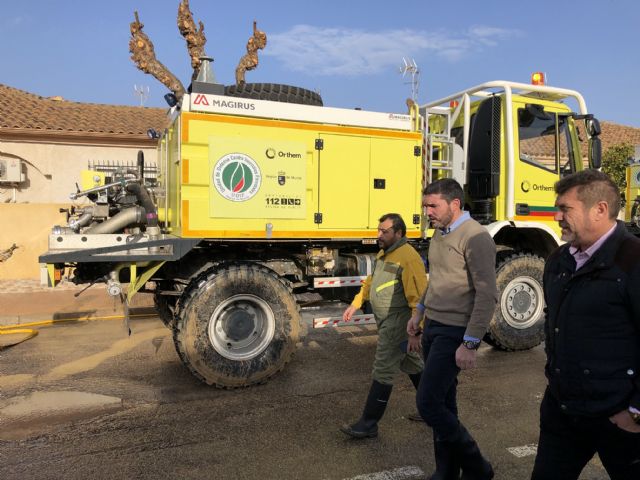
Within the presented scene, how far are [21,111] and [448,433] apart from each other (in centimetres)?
1515

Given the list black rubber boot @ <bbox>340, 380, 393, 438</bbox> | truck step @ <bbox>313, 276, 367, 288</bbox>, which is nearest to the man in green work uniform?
black rubber boot @ <bbox>340, 380, 393, 438</bbox>

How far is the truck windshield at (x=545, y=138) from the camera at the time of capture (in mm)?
6293

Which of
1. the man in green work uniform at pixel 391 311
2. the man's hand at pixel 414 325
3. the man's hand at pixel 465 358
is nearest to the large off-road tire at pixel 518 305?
the man in green work uniform at pixel 391 311

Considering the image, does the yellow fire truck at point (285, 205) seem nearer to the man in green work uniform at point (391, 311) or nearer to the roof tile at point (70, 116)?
the man in green work uniform at point (391, 311)

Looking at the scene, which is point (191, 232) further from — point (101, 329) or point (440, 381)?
point (101, 329)

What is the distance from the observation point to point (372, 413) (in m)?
3.78

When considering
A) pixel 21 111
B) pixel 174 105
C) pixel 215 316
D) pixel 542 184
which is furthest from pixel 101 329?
pixel 21 111

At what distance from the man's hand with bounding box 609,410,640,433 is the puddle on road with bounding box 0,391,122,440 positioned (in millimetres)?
3915

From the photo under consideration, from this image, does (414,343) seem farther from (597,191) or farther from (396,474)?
(597,191)

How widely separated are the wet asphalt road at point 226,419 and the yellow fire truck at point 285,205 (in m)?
0.50

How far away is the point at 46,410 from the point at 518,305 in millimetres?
5253

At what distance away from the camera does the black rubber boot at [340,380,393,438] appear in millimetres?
3744

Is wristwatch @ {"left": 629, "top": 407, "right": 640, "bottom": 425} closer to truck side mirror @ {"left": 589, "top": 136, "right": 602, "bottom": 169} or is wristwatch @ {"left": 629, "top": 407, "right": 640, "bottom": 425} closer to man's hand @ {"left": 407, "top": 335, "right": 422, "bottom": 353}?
man's hand @ {"left": 407, "top": 335, "right": 422, "bottom": 353}

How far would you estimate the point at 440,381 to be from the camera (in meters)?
2.89
